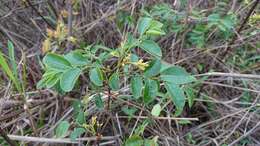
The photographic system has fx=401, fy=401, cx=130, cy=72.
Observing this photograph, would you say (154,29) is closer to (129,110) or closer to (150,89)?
(150,89)

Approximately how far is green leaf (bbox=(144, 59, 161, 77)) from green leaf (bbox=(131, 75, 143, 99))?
3 cm

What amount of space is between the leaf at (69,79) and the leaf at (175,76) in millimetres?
240

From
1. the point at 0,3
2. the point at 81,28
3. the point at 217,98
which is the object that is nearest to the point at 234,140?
the point at 217,98

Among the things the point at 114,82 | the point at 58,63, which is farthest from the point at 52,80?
the point at 114,82

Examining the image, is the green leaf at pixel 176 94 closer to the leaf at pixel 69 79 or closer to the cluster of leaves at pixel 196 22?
the leaf at pixel 69 79

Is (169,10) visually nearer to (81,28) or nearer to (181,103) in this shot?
(81,28)

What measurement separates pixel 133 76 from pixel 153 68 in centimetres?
6

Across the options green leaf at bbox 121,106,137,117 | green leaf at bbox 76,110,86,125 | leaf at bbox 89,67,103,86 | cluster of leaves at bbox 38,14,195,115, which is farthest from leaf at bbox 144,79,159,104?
green leaf at bbox 121,106,137,117

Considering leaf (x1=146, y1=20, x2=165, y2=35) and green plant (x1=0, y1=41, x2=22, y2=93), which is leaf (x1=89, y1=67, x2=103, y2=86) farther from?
green plant (x1=0, y1=41, x2=22, y2=93)

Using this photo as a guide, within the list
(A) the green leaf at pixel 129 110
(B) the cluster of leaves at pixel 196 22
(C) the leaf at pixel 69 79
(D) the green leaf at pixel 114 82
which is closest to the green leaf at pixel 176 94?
(D) the green leaf at pixel 114 82

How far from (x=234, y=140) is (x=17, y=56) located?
1.17m

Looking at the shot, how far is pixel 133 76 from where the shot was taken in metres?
1.13

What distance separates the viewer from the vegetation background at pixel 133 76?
4.28ft

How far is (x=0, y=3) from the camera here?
7.68 feet
